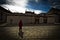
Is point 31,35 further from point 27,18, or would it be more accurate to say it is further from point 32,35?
point 27,18

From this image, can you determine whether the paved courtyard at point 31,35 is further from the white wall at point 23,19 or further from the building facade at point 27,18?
the white wall at point 23,19

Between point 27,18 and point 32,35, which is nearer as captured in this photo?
point 32,35

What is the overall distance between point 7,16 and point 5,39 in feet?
57.1

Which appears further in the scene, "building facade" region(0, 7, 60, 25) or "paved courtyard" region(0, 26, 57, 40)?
"building facade" region(0, 7, 60, 25)

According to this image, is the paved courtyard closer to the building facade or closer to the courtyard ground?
the courtyard ground

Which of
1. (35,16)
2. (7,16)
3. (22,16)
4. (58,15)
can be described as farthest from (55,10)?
(7,16)

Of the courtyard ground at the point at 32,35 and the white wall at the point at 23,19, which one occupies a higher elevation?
the white wall at the point at 23,19

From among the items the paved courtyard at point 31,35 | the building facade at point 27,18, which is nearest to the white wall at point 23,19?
the building facade at point 27,18

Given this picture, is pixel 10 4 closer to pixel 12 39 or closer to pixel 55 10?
pixel 55 10

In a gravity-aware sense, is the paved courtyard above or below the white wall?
below

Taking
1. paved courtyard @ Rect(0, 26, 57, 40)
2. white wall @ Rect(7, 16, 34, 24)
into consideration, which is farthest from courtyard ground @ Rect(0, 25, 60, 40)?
white wall @ Rect(7, 16, 34, 24)

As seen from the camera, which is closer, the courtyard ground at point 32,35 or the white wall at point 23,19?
the courtyard ground at point 32,35

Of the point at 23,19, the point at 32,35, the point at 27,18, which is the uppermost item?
the point at 27,18

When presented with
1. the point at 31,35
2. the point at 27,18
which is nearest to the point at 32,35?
the point at 31,35
